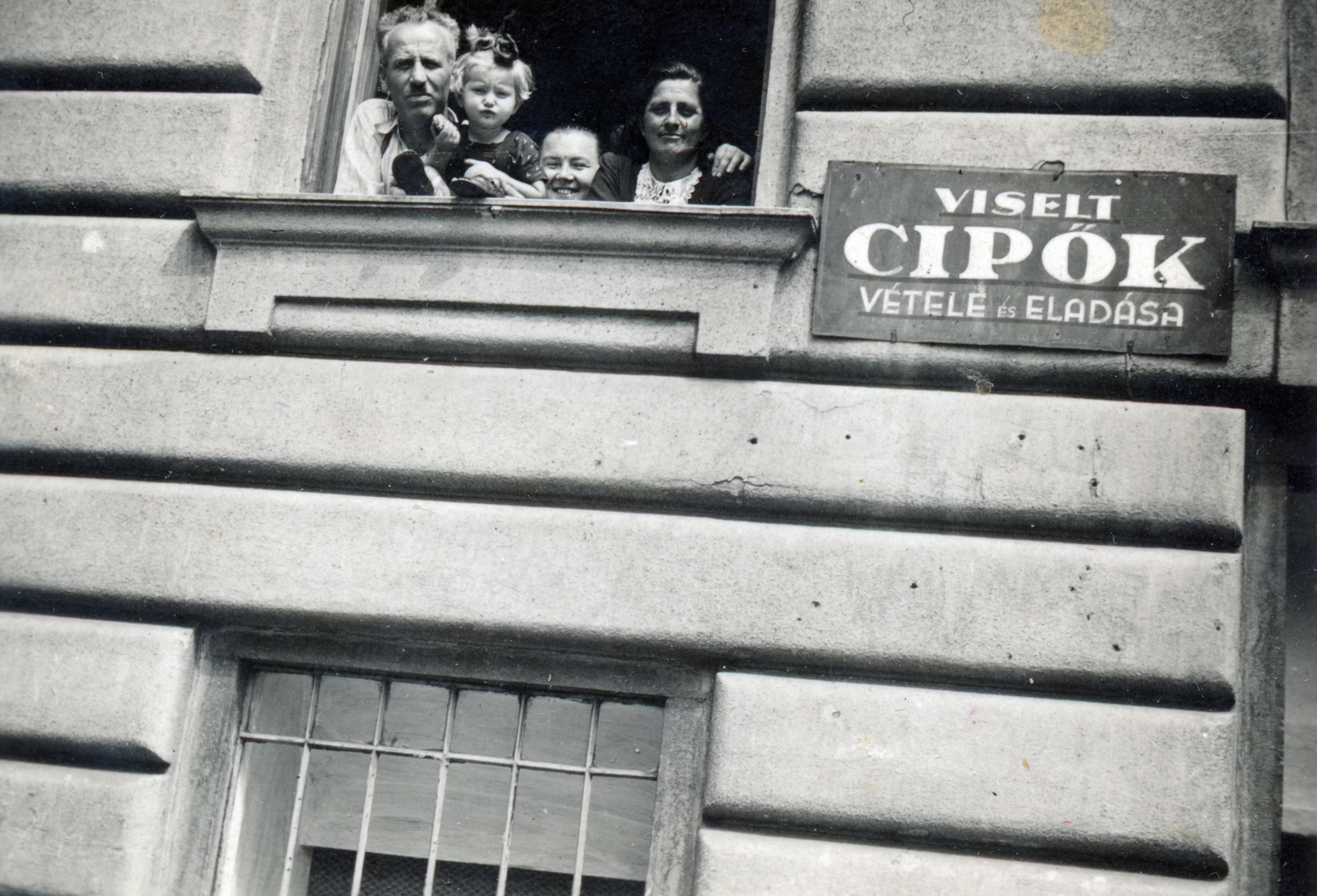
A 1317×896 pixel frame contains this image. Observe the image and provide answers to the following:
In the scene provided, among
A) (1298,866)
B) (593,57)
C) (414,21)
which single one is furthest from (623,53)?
(1298,866)

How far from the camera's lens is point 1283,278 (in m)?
3.49

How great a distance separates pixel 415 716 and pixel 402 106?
237 cm

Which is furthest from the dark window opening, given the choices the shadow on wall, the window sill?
the shadow on wall

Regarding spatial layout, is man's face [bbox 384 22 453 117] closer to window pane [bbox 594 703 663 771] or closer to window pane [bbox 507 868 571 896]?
window pane [bbox 594 703 663 771]

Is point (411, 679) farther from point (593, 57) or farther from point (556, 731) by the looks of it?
point (593, 57)

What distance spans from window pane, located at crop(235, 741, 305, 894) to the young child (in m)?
2.18

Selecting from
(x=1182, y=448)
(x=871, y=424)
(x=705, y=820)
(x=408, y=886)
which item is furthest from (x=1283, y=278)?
(x=408, y=886)

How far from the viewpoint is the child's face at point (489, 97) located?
439 cm

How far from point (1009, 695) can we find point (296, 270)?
2777 millimetres

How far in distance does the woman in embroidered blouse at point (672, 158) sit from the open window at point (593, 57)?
0.09 metres

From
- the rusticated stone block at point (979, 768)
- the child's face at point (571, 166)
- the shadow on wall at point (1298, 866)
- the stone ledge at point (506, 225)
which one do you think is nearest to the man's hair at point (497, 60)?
the child's face at point (571, 166)

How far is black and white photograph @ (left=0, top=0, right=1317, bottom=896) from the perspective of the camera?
11.1 feet

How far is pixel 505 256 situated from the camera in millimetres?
3900

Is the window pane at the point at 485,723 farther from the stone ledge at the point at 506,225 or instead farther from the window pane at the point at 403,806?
the stone ledge at the point at 506,225
